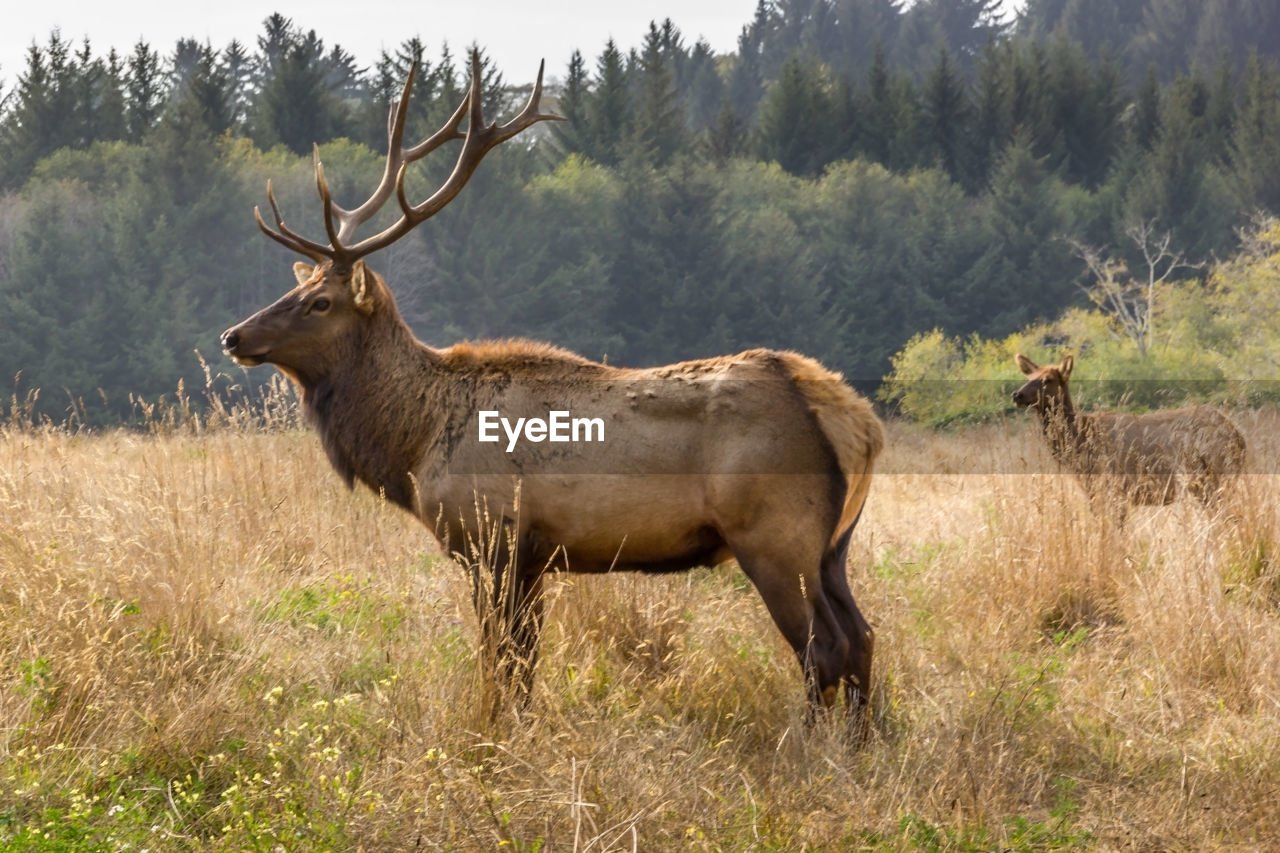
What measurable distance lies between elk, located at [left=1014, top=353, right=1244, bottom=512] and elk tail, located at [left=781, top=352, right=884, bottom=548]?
2.86 metres

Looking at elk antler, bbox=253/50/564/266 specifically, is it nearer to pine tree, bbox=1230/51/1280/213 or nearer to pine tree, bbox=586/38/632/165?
pine tree, bbox=586/38/632/165

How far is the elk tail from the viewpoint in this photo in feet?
17.3

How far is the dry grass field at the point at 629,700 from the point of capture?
4066 mm

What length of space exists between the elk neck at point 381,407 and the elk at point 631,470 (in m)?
0.01

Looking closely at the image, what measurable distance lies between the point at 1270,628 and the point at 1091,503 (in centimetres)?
173

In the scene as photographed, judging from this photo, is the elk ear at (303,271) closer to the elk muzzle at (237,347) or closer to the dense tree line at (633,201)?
the elk muzzle at (237,347)

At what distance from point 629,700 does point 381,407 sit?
1.81m

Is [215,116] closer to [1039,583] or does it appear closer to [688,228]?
[688,228]

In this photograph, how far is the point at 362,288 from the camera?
6.05 meters

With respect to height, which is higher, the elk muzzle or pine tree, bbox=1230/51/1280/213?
pine tree, bbox=1230/51/1280/213

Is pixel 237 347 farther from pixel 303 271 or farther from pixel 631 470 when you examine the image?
pixel 631 470

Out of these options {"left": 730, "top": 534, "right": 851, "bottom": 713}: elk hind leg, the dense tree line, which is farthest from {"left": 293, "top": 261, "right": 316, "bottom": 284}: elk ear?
the dense tree line

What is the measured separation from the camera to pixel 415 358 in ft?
19.8

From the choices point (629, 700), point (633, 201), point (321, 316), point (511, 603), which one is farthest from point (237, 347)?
point (633, 201)
